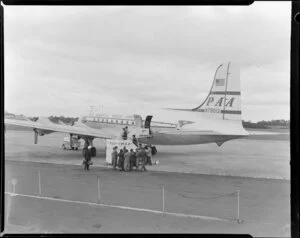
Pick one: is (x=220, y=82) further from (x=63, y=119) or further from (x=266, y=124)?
(x=63, y=119)

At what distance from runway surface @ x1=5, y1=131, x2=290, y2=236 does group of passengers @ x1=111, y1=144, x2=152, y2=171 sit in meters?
0.13

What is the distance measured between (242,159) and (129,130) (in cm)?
161

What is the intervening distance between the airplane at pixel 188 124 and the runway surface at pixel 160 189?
16 centimetres

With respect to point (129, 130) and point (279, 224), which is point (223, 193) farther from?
point (129, 130)

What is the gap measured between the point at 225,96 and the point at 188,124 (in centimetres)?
64

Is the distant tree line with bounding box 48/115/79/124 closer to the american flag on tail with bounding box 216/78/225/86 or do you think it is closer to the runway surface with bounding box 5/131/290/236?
the runway surface with bounding box 5/131/290/236

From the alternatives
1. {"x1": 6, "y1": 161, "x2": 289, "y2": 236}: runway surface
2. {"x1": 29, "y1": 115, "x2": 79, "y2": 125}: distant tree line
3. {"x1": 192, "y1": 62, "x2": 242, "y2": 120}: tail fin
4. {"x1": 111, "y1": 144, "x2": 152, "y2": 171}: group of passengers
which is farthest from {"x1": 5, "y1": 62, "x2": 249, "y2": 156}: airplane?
{"x1": 6, "y1": 161, "x2": 289, "y2": 236}: runway surface

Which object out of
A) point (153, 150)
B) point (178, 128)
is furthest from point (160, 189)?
point (178, 128)

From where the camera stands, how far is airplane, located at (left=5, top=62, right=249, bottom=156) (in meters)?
3.17

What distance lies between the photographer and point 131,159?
3.74 metres

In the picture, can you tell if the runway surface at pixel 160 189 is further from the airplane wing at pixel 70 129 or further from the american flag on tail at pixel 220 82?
the american flag on tail at pixel 220 82

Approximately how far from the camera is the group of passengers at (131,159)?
12.1 ft

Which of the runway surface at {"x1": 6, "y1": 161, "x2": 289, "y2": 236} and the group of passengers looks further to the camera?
the group of passengers

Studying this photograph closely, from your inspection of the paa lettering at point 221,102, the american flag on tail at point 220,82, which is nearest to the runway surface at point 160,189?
the paa lettering at point 221,102
